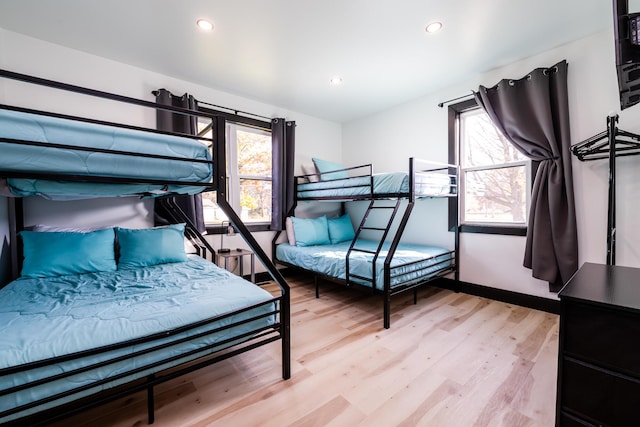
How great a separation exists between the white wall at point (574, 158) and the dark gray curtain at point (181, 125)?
8.38 feet

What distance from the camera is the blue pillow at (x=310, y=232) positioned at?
3414 millimetres

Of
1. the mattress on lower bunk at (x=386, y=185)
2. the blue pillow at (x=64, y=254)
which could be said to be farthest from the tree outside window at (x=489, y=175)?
the blue pillow at (x=64, y=254)

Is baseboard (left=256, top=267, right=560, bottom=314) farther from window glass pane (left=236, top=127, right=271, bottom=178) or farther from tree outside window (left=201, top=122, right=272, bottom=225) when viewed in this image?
window glass pane (left=236, top=127, right=271, bottom=178)

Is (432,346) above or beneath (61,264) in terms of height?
beneath

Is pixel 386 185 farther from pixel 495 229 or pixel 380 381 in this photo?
pixel 380 381

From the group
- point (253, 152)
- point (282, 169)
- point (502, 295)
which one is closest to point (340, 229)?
point (282, 169)

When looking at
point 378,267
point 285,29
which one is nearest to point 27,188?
point 285,29

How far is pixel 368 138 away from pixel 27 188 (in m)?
3.67

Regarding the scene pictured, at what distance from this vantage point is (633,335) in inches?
31.7

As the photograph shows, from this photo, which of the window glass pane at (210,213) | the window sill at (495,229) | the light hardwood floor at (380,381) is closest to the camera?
the light hardwood floor at (380,381)

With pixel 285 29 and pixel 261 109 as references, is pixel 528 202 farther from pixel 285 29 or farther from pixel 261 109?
pixel 261 109

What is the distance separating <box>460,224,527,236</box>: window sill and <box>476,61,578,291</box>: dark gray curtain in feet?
0.48

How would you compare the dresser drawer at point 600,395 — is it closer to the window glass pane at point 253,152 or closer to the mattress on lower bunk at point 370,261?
the mattress on lower bunk at point 370,261

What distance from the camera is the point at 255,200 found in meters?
3.59
